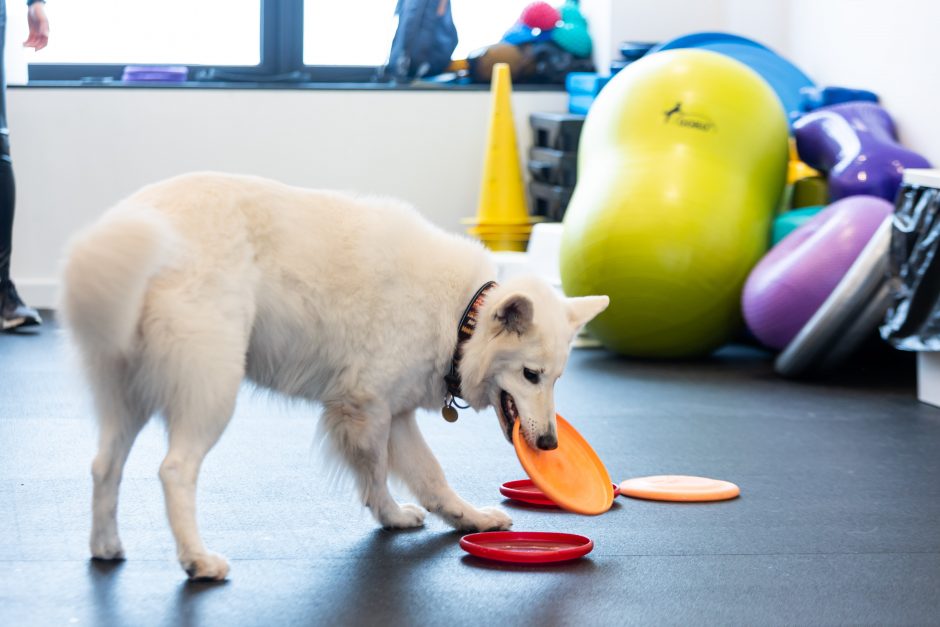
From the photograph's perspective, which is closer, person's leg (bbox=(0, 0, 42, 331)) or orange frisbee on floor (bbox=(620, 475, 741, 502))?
orange frisbee on floor (bbox=(620, 475, 741, 502))

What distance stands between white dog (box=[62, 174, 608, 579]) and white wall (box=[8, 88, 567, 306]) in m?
4.48

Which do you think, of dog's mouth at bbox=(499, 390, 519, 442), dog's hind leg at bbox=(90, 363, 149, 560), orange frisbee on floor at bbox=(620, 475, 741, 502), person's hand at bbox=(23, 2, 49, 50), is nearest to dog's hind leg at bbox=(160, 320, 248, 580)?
dog's hind leg at bbox=(90, 363, 149, 560)

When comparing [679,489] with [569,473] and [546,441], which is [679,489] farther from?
[546,441]

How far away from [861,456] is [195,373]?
2398 mm

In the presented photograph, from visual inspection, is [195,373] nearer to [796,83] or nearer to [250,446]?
[250,446]

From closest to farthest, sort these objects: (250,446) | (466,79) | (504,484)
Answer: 1. (504,484)
2. (250,446)
3. (466,79)

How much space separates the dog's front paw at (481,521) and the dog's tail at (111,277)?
1.01 metres

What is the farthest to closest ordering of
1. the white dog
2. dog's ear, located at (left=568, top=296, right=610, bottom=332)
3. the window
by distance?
the window, dog's ear, located at (left=568, top=296, right=610, bottom=332), the white dog

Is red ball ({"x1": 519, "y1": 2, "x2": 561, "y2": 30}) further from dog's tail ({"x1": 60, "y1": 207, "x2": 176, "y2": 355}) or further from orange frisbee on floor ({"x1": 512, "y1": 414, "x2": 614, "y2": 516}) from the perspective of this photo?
dog's tail ({"x1": 60, "y1": 207, "x2": 176, "y2": 355})

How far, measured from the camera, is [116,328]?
243cm

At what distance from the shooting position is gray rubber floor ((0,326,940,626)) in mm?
2527

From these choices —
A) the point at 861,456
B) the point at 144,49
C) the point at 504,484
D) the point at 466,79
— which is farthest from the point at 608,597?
the point at 144,49

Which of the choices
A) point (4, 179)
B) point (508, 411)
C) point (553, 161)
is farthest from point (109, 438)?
point (553, 161)

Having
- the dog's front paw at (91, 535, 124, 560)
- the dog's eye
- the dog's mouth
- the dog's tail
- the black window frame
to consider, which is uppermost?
the black window frame
